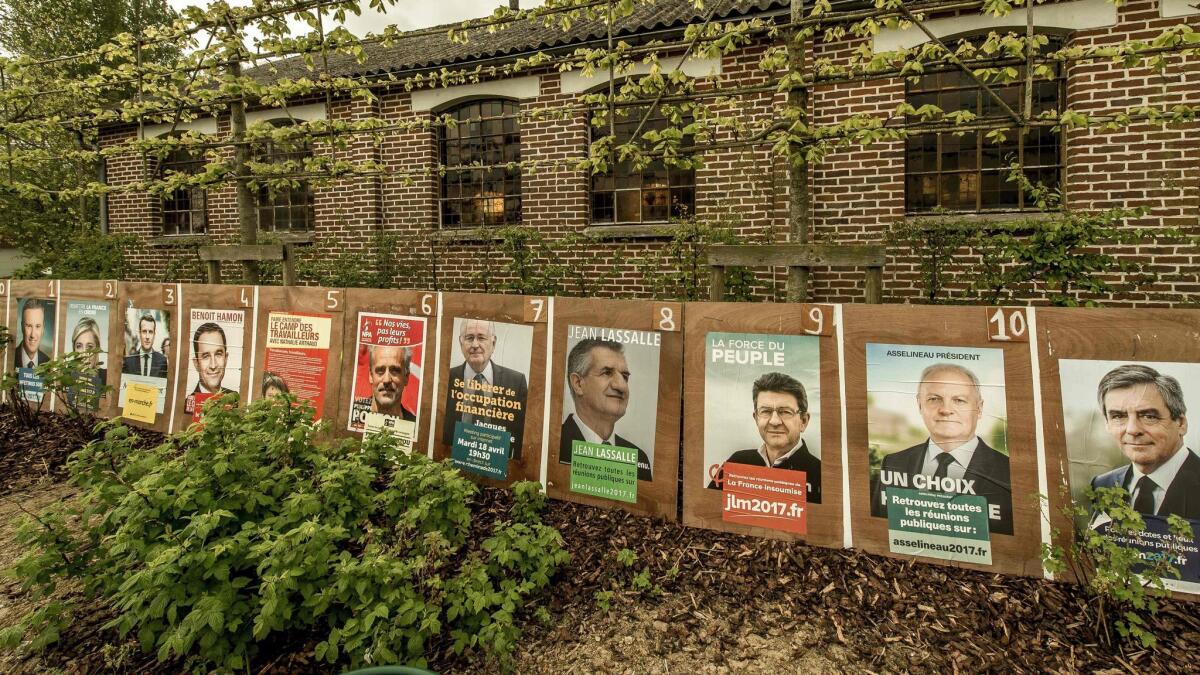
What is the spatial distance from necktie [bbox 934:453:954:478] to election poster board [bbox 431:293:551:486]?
241cm

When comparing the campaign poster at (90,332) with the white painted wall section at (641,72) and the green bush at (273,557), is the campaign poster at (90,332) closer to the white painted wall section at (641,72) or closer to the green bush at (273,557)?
the green bush at (273,557)

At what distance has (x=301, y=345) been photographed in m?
5.10

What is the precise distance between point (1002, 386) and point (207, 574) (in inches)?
155

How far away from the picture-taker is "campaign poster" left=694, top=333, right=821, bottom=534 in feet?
11.0

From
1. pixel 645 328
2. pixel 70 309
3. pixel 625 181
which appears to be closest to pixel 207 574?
pixel 645 328

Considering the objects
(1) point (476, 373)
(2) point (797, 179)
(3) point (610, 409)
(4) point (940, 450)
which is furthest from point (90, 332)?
(4) point (940, 450)

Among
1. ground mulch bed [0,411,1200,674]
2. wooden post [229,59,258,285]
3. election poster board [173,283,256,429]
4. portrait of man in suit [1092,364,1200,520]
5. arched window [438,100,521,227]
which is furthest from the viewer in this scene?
arched window [438,100,521,227]

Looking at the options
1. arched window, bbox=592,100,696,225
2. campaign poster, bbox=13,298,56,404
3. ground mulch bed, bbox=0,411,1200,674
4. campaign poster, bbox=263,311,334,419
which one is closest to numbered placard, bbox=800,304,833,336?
ground mulch bed, bbox=0,411,1200,674

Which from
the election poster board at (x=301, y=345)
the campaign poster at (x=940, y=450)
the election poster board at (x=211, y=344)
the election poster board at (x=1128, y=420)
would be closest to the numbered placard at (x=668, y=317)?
the campaign poster at (x=940, y=450)

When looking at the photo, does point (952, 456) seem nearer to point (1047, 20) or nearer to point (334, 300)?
point (334, 300)

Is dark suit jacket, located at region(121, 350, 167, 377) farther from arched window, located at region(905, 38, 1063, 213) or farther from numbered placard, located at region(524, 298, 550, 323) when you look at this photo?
arched window, located at region(905, 38, 1063, 213)

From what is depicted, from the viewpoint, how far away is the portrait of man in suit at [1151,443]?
8.93 ft

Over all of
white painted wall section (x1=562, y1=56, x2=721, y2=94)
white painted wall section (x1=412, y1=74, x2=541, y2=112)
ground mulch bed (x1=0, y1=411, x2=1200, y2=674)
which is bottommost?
ground mulch bed (x1=0, y1=411, x2=1200, y2=674)

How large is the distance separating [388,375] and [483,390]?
0.93m
